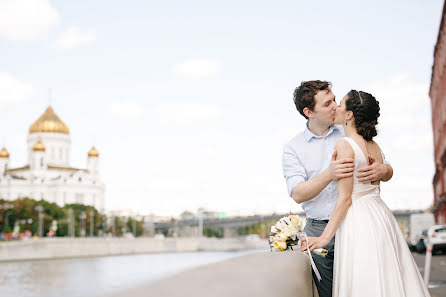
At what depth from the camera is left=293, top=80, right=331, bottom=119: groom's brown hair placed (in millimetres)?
4402

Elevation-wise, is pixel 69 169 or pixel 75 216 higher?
pixel 69 169

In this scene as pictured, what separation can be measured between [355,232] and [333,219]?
0.14m

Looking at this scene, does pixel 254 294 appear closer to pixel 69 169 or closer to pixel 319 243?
pixel 319 243

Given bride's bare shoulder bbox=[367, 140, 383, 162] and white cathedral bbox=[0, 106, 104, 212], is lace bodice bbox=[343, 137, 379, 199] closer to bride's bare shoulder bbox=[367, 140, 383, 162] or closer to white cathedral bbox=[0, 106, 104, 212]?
bride's bare shoulder bbox=[367, 140, 383, 162]

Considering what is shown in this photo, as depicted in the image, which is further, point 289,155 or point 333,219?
point 289,155

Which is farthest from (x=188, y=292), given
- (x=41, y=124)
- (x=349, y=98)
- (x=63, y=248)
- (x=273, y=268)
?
(x=41, y=124)

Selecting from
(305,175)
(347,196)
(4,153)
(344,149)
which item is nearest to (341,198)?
(347,196)

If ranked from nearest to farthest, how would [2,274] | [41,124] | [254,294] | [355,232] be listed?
[254,294], [355,232], [2,274], [41,124]

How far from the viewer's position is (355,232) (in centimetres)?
400

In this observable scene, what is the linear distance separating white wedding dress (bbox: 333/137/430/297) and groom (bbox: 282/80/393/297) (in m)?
0.21

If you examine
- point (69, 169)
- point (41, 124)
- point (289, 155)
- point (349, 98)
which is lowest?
point (289, 155)

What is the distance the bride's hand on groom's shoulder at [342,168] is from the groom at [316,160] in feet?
0.64

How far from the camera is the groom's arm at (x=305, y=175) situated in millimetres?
Result: 3990

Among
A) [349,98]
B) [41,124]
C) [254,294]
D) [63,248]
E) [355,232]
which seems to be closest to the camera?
[254,294]
